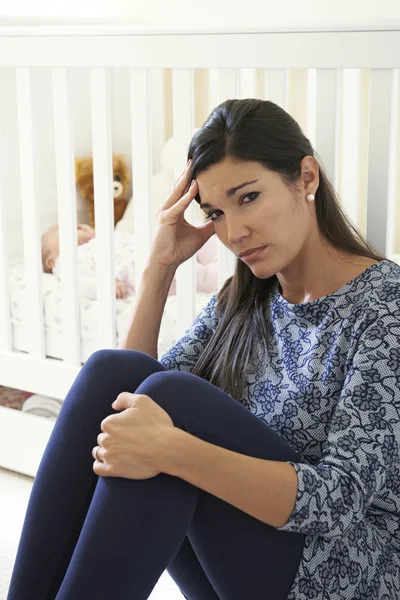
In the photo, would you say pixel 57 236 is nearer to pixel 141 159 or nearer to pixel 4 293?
pixel 4 293

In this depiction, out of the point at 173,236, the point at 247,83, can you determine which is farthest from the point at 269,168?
the point at 247,83

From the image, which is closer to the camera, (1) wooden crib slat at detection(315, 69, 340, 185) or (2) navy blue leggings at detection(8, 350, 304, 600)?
(2) navy blue leggings at detection(8, 350, 304, 600)

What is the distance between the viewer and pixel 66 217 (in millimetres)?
1787

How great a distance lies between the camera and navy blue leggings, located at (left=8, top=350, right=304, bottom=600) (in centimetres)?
97

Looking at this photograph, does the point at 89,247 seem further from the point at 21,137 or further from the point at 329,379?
the point at 329,379

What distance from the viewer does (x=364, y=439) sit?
0.98 m

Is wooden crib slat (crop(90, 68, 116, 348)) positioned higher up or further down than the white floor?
higher up

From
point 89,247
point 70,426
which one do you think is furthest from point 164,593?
point 89,247

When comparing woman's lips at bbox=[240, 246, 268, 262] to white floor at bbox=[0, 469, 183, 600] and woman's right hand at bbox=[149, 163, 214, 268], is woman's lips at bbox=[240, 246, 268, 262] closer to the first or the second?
woman's right hand at bbox=[149, 163, 214, 268]

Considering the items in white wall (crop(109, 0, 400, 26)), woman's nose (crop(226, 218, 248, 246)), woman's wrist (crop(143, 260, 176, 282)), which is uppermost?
→ white wall (crop(109, 0, 400, 26))

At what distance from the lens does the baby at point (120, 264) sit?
6.66 ft

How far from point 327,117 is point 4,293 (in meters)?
0.89

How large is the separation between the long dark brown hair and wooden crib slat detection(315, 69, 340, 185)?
0.23 m

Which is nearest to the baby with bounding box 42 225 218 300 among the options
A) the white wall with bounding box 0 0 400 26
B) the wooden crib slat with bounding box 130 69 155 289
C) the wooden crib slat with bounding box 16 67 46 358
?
the wooden crib slat with bounding box 16 67 46 358
